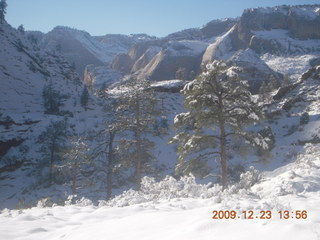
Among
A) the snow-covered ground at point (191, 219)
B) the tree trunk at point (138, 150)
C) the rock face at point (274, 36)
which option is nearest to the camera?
the snow-covered ground at point (191, 219)

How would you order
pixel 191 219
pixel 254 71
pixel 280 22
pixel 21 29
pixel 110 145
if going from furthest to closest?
pixel 280 22, pixel 21 29, pixel 254 71, pixel 110 145, pixel 191 219

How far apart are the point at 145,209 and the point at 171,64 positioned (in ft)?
342

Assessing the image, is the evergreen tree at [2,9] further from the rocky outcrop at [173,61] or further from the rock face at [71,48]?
the rock face at [71,48]

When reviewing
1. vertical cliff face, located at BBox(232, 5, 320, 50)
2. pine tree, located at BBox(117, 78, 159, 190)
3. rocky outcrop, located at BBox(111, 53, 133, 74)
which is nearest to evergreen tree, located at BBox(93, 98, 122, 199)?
pine tree, located at BBox(117, 78, 159, 190)

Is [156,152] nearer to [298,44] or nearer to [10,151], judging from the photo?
[10,151]

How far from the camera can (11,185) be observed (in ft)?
89.6

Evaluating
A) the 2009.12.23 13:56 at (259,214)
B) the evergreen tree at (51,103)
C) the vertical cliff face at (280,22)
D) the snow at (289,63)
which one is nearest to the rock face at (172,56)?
the vertical cliff face at (280,22)

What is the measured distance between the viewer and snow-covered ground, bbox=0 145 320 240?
4129 mm

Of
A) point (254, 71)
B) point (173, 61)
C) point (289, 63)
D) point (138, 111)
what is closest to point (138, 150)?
point (138, 111)

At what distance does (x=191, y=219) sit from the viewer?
5312 millimetres

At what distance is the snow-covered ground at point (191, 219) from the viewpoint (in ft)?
13.5

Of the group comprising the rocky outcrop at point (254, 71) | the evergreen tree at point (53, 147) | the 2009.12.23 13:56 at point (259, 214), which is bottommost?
the evergreen tree at point (53, 147)

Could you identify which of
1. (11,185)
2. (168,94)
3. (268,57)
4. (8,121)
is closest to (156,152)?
(11,185)

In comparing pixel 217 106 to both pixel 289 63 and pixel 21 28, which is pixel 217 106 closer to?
pixel 21 28
